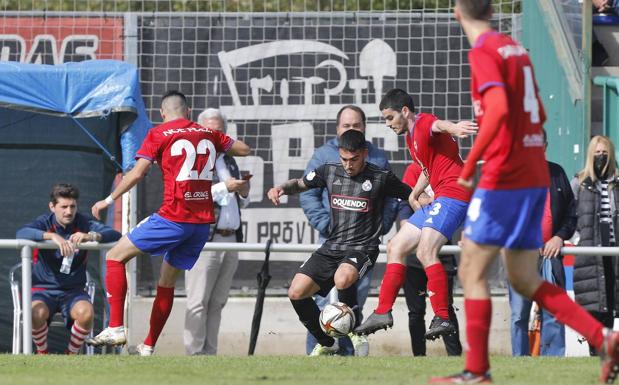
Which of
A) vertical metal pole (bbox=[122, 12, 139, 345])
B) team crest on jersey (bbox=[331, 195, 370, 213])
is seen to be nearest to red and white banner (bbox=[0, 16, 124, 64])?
vertical metal pole (bbox=[122, 12, 139, 345])

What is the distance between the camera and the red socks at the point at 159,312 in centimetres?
1015

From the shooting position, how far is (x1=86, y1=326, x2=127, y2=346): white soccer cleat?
384 inches

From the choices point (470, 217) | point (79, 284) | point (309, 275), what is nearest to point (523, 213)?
point (470, 217)

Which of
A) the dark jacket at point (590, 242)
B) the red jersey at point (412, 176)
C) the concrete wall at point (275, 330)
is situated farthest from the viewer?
the concrete wall at point (275, 330)

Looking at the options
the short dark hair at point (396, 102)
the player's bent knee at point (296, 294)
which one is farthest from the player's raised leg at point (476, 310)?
the player's bent knee at point (296, 294)

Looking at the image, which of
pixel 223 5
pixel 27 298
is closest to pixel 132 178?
pixel 27 298

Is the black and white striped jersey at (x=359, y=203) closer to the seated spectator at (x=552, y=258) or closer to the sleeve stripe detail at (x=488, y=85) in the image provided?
the seated spectator at (x=552, y=258)

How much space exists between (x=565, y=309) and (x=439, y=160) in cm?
268

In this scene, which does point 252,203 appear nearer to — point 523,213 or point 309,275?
point 309,275

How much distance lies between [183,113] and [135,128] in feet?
4.86

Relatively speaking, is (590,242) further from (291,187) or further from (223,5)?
(223,5)

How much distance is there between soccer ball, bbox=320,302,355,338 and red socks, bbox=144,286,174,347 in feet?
4.25

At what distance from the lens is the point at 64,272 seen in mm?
11211

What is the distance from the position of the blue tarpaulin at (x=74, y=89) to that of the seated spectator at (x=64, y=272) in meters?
0.74
